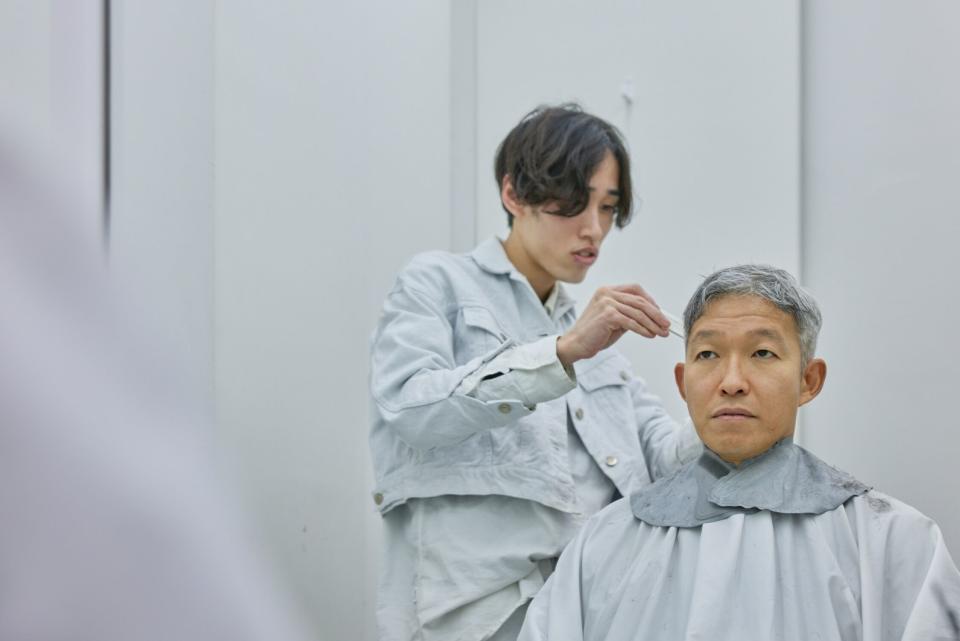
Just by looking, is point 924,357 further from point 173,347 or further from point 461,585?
point 173,347

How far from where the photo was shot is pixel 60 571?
449 mm

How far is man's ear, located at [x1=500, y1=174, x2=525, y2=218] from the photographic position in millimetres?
2508

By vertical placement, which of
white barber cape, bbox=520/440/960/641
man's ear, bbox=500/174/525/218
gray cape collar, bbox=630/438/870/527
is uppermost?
man's ear, bbox=500/174/525/218

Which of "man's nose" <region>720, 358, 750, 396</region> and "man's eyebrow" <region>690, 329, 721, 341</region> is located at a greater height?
"man's eyebrow" <region>690, 329, 721, 341</region>

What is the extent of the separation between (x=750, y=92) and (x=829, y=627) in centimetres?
165

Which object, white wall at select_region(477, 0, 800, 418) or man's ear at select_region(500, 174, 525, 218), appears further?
white wall at select_region(477, 0, 800, 418)

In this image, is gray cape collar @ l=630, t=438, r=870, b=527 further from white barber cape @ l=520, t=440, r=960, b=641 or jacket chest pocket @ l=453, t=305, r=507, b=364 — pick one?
jacket chest pocket @ l=453, t=305, r=507, b=364

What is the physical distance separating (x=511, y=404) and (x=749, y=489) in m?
0.44

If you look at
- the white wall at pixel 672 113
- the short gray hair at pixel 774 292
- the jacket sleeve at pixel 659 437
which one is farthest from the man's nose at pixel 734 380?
the white wall at pixel 672 113

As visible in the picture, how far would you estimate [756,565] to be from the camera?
1.89 meters

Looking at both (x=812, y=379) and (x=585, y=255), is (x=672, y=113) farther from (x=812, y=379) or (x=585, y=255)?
(x=812, y=379)

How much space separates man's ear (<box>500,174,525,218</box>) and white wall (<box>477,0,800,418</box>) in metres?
0.69

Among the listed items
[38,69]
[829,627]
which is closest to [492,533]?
[829,627]

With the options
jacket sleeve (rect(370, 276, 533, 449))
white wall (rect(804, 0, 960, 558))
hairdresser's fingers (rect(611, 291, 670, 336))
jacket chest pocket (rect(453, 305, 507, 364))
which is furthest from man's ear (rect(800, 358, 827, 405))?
jacket chest pocket (rect(453, 305, 507, 364))
